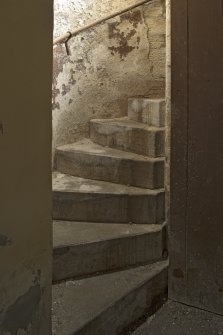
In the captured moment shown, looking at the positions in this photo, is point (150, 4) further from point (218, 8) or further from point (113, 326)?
point (113, 326)

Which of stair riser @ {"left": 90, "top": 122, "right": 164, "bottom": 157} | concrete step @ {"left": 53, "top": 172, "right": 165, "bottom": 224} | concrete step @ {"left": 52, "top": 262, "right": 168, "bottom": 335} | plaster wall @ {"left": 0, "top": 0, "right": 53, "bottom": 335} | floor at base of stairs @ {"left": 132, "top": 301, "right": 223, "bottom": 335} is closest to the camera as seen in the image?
plaster wall @ {"left": 0, "top": 0, "right": 53, "bottom": 335}

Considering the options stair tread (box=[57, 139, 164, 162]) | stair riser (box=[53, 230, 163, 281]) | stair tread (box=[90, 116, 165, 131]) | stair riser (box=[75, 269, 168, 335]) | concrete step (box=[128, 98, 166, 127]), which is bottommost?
stair riser (box=[75, 269, 168, 335])

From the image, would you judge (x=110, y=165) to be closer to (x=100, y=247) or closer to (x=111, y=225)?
(x=111, y=225)

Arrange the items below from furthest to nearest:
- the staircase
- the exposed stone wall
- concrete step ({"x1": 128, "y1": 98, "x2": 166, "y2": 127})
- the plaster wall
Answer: the exposed stone wall
concrete step ({"x1": 128, "y1": 98, "x2": 166, "y2": 127})
the staircase
the plaster wall

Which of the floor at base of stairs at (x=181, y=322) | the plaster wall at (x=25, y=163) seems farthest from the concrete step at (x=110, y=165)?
the plaster wall at (x=25, y=163)

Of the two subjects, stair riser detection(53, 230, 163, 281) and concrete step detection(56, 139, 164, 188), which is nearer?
stair riser detection(53, 230, 163, 281)

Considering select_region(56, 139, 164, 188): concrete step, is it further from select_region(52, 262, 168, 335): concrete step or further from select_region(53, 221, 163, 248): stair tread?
select_region(52, 262, 168, 335): concrete step

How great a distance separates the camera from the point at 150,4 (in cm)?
342

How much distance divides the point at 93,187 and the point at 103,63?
1153 mm

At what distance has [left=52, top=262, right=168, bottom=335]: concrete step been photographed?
191 cm

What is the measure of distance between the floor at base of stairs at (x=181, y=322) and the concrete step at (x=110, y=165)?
2.42ft

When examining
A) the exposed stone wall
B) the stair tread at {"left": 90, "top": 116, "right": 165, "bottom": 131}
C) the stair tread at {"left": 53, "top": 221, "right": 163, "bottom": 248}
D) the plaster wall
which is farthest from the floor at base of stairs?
the exposed stone wall

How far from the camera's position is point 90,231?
2.47 metres

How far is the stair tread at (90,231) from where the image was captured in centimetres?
231
